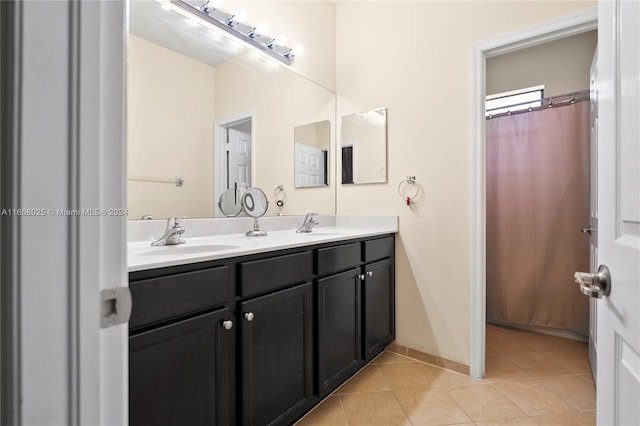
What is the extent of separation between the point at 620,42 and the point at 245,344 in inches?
51.2

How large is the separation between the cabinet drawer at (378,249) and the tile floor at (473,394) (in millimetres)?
715

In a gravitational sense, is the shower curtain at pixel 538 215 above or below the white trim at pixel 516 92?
below

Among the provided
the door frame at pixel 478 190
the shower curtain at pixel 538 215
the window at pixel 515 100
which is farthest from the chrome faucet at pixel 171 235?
the window at pixel 515 100

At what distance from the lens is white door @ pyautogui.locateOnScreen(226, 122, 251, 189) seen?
1.87 meters

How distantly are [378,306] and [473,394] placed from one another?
0.68 metres

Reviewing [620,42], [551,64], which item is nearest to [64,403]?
[620,42]

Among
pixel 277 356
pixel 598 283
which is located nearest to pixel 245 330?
pixel 277 356

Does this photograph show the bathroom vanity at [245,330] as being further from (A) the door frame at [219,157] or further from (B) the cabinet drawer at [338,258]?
(A) the door frame at [219,157]

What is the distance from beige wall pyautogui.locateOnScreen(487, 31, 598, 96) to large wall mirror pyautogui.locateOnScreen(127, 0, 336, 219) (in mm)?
1853

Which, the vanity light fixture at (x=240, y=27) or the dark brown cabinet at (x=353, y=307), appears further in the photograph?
the vanity light fixture at (x=240, y=27)

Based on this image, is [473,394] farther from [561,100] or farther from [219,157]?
[561,100]

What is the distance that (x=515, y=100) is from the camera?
9.29 ft

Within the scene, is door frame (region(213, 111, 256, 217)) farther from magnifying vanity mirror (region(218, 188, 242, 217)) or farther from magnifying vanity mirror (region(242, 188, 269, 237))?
magnifying vanity mirror (region(242, 188, 269, 237))

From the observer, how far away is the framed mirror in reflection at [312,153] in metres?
2.35
